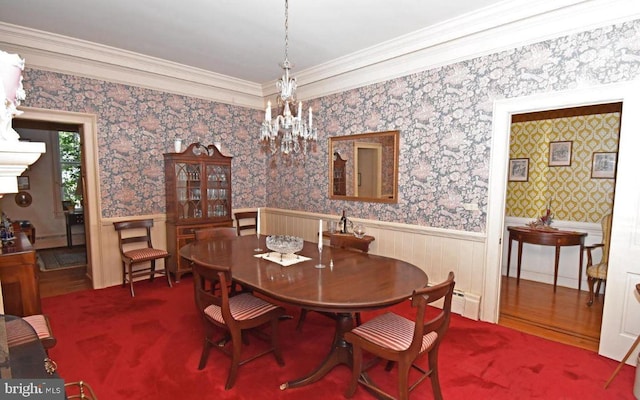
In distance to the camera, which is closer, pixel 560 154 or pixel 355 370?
pixel 355 370

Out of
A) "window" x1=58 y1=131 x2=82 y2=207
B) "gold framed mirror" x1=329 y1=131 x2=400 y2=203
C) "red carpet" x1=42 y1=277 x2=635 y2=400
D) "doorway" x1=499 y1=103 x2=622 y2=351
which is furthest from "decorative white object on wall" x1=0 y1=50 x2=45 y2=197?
"window" x1=58 y1=131 x2=82 y2=207

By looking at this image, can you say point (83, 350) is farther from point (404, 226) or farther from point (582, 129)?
point (582, 129)

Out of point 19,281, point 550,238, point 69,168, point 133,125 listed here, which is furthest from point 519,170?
point 69,168

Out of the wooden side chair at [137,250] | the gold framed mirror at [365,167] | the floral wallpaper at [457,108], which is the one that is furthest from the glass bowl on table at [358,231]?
the wooden side chair at [137,250]

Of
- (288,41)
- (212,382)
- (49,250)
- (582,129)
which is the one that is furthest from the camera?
(49,250)

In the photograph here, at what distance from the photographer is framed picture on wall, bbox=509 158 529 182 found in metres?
4.77

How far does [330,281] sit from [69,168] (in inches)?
286

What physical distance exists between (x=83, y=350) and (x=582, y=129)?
235 inches

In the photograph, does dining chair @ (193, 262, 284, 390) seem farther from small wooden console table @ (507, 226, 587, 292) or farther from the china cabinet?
small wooden console table @ (507, 226, 587, 292)

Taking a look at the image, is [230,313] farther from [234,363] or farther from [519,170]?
[519,170]

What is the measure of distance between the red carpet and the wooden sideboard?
397 millimetres

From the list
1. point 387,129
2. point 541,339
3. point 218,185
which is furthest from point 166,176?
point 541,339

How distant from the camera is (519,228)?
4.47 meters

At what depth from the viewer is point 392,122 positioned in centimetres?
392
